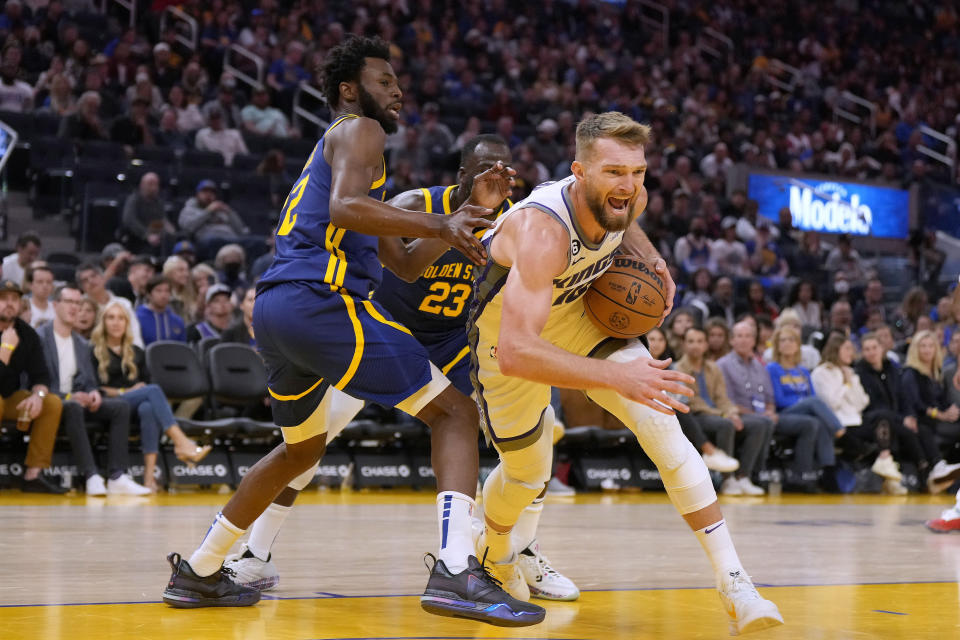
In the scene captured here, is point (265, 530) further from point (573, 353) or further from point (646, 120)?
point (646, 120)

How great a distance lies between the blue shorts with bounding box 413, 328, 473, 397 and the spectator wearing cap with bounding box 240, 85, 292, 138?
10141mm

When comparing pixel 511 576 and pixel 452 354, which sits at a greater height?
pixel 452 354

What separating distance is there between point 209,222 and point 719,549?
940cm

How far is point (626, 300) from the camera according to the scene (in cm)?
399

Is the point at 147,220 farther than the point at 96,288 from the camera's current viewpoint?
Yes

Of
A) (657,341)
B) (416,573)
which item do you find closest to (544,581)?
(416,573)

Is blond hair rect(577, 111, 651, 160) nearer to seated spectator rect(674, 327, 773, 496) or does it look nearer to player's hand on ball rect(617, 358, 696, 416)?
player's hand on ball rect(617, 358, 696, 416)

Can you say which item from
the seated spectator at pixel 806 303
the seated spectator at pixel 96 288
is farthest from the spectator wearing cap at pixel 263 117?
the seated spectator at pixel 806 303

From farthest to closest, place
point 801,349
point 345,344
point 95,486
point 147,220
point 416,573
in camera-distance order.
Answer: point 801,349
point 147,220
point 95,486
point 416,573
point 345,344

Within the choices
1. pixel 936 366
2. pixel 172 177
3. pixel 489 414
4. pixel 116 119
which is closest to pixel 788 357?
pixel 936 366

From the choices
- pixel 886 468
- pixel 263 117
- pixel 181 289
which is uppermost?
pixel 263 117

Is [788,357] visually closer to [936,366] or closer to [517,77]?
[936,366]

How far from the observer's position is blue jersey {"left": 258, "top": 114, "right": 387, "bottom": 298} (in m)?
4.09

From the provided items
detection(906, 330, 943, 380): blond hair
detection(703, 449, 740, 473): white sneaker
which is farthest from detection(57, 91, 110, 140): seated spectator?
detection(906, 330, 943, 380): blond hair
